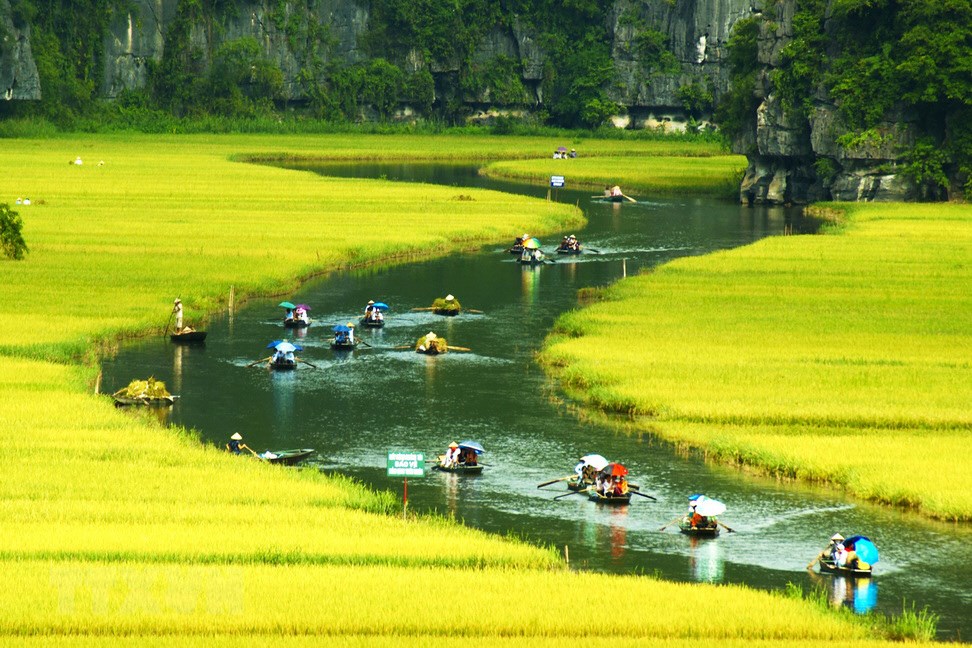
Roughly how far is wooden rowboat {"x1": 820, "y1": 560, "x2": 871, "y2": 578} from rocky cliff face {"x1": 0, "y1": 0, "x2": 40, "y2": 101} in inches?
4287

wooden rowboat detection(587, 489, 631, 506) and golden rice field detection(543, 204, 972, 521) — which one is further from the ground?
golden rice field detection(543, 204, 972, 521)

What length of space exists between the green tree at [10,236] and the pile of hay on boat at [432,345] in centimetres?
1800

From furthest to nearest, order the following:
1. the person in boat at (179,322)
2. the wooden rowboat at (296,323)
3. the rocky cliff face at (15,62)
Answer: the rocky cliff face at (15,62) → the wooden rowboat at (296,323) → the person in boat at (179,322)

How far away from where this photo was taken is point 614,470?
26.7 metres

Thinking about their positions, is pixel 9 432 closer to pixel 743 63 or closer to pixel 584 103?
pixel 743 63

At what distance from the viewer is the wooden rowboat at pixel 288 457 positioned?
95.0 ft

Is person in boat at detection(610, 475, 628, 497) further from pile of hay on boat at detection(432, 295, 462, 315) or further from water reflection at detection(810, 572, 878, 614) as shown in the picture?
pile of hay on boat at detection(432, 295, 462, 315)

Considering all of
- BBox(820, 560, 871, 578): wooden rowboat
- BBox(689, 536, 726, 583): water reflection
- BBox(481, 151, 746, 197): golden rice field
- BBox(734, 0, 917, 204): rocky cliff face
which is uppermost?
BBox(734, 0, 917, 204): rocky cliff face

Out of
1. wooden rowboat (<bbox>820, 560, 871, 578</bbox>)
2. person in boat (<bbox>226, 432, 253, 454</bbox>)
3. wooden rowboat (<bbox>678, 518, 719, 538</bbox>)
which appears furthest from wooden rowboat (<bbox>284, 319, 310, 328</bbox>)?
wooden rowboat (<bbox>820, 560, 871, 578</bbox>)

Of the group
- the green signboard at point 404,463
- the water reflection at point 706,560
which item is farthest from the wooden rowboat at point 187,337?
the water reflection at point 706,560

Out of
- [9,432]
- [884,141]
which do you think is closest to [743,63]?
[884,141]

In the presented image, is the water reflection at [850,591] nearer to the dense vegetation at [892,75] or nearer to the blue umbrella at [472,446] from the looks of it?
the blue umbrella at [472,446]

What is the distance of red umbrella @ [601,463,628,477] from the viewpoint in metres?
26.7

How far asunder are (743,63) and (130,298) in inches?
2355
